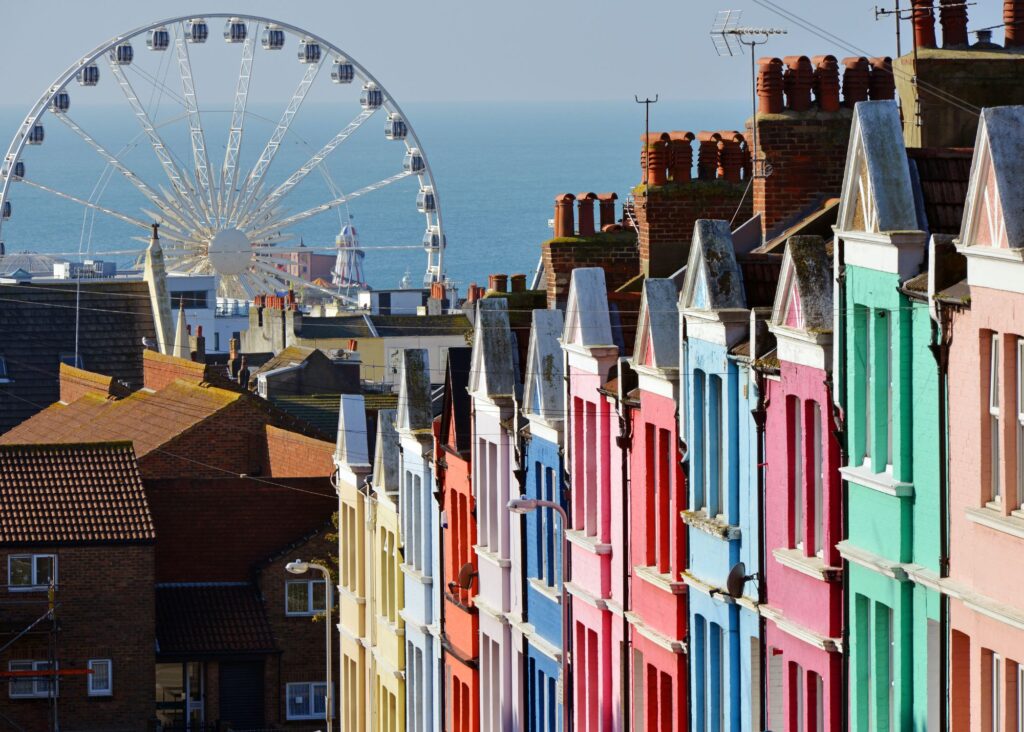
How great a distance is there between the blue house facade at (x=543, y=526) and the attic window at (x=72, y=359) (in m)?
63.3

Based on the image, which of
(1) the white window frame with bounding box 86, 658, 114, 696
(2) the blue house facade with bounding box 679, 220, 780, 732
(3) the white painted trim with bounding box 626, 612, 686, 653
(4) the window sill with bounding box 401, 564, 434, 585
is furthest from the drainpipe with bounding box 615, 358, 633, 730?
(1) the white window frame with bounding box 86, 658, 114, 696

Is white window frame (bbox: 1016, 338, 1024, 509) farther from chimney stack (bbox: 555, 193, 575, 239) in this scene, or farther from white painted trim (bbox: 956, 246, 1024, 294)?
chimney stack (bbox: 555, 193, 575, 239)

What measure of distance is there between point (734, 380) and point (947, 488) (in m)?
5.28

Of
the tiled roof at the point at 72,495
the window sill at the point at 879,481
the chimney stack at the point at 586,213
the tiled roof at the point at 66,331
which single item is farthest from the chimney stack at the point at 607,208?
the tiled roof at the point at 66,331

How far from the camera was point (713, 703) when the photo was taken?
2659cm

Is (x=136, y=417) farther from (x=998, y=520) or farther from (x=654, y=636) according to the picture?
(x=998, y=520)

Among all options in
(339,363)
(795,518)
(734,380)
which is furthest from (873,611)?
(339,363)

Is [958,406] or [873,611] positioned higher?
[958,406]

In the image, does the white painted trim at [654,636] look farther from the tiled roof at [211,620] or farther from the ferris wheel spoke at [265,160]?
the ferris wheel spoke at [265,160]

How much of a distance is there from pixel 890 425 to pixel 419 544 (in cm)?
1957

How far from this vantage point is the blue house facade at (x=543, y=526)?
3272cm

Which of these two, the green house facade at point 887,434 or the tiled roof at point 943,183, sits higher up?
the tiled roof at point 943,183

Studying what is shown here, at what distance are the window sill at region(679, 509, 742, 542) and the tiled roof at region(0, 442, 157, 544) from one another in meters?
30.7

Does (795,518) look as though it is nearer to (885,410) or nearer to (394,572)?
(885,410)
